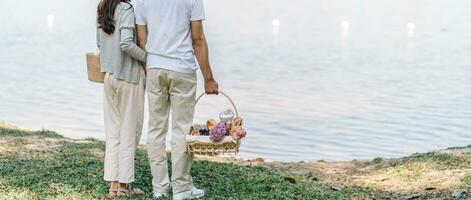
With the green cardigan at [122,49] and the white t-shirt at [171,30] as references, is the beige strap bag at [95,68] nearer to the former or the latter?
the green cardigan at [122,49]

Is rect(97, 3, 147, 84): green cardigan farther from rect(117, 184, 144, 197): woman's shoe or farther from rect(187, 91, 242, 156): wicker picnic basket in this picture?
rect(117, 184, 144, 197): woman's shoe

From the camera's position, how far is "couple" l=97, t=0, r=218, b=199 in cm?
600

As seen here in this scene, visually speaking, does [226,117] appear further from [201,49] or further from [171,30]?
[171,30]

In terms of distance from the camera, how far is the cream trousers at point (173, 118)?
6.05m

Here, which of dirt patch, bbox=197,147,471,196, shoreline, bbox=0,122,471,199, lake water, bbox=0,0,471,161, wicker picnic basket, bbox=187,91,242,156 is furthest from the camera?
lake water, bbox=0,0,471,161

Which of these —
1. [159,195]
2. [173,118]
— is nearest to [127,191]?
[159,195]

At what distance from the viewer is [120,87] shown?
20.4 feet

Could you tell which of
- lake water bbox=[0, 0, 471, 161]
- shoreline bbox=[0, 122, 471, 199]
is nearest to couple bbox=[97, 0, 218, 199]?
shoreline bbox=[0, 122, 471, 199]

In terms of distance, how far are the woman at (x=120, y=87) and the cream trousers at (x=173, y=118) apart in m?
0.18

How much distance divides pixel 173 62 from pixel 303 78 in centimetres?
1371

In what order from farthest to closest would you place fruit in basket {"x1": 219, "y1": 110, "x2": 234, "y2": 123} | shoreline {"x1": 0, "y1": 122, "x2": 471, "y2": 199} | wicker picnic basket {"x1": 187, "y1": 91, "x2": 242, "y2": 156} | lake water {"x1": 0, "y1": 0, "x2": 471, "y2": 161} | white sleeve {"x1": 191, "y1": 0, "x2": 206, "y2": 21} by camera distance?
lake water {"x1": 0, "y1": 0, "x2": 471, "y2": 161} → shoreline {"x1": 0, "y1": 122, "x2": 471, "y2": 199} → fruit in basket {"x1": 219, "y1": 110, "x2": 234, "y2": 123} → wicker picnic basket {"x1": 187, "y1": 91, "x2": 242, "y2": 156} → white sleeve {"x1": 191, "y1": 0, "x2": 206, "y2": 21}

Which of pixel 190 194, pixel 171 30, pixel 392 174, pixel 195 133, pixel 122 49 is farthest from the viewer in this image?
pixel 392 174

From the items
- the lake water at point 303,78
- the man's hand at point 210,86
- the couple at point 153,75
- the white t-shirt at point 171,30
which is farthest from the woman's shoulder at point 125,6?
the lake water at point 303,78

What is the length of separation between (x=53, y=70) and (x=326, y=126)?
26.7 ft
